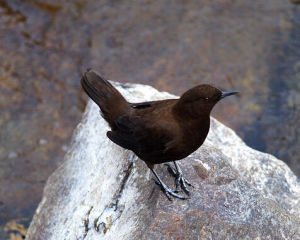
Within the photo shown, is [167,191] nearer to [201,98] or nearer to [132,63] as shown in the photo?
[201,98]

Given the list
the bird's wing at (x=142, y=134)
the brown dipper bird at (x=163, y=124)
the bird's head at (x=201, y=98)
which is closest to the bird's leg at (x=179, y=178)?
the brown dipper bird at (x=163, y=124)

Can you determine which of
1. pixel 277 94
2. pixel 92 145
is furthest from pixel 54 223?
pixel 277 94

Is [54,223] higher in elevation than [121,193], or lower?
lower

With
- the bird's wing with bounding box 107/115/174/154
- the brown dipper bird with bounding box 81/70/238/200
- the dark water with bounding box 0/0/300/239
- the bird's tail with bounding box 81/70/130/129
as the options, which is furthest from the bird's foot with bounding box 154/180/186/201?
the dark water with bounding box 0/0/300/239

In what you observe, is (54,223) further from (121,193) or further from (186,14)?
(186,14)

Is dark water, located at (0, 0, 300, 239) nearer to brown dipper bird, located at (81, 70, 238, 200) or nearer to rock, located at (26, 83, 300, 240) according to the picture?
rock, located at (26, 83, 300, 240)

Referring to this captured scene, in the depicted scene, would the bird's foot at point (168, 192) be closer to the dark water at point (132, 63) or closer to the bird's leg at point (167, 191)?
the bird's leg at point (167, 191)

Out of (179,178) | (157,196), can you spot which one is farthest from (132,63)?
(157,196)
